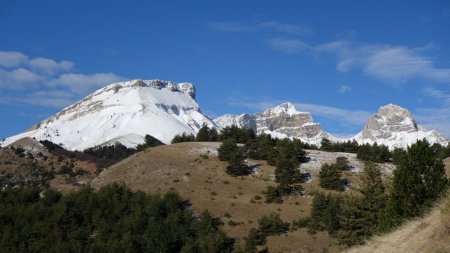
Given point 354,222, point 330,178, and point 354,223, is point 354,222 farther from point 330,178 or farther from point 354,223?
point 330,178

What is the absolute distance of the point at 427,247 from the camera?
1330 cm

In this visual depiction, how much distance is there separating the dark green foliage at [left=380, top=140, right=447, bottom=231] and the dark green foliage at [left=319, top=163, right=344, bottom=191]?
42.7 m

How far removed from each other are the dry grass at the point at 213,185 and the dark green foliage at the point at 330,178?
6.66 feet

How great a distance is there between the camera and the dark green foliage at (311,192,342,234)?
184ft

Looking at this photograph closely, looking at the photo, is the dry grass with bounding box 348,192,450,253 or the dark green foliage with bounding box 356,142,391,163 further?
the dark green foliage with bounding box 356,142,391,163

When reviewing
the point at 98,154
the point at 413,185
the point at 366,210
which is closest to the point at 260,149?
the point at 366,210

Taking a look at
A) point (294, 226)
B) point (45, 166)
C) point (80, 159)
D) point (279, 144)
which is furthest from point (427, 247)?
point (80, 159)

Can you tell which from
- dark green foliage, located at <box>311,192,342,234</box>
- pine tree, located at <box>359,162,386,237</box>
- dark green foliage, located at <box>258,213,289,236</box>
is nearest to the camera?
pine tree, located at <box>359,162,386,237</box>

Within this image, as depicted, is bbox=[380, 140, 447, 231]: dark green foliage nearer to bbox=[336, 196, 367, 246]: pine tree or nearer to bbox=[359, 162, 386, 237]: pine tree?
bbox=[359, 162, 386, 237]: pine tree

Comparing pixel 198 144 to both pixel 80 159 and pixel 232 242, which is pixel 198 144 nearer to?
pixel 232 242

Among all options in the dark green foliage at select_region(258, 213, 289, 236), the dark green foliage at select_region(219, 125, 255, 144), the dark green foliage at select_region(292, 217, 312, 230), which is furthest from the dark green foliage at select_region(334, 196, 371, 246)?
the dark green foliage at select_region(219, 125, 255, 144)

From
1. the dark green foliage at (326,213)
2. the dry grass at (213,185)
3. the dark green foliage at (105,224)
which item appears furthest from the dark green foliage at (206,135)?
the dark green foliage at (326,213)

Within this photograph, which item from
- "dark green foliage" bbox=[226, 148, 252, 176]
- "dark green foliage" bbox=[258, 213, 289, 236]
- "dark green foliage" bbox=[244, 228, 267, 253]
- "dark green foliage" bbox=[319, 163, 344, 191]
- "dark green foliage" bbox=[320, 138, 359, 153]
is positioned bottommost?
"dark green foliage" bbox=[244, 228, 267, 253]

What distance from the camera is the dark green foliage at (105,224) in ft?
174
